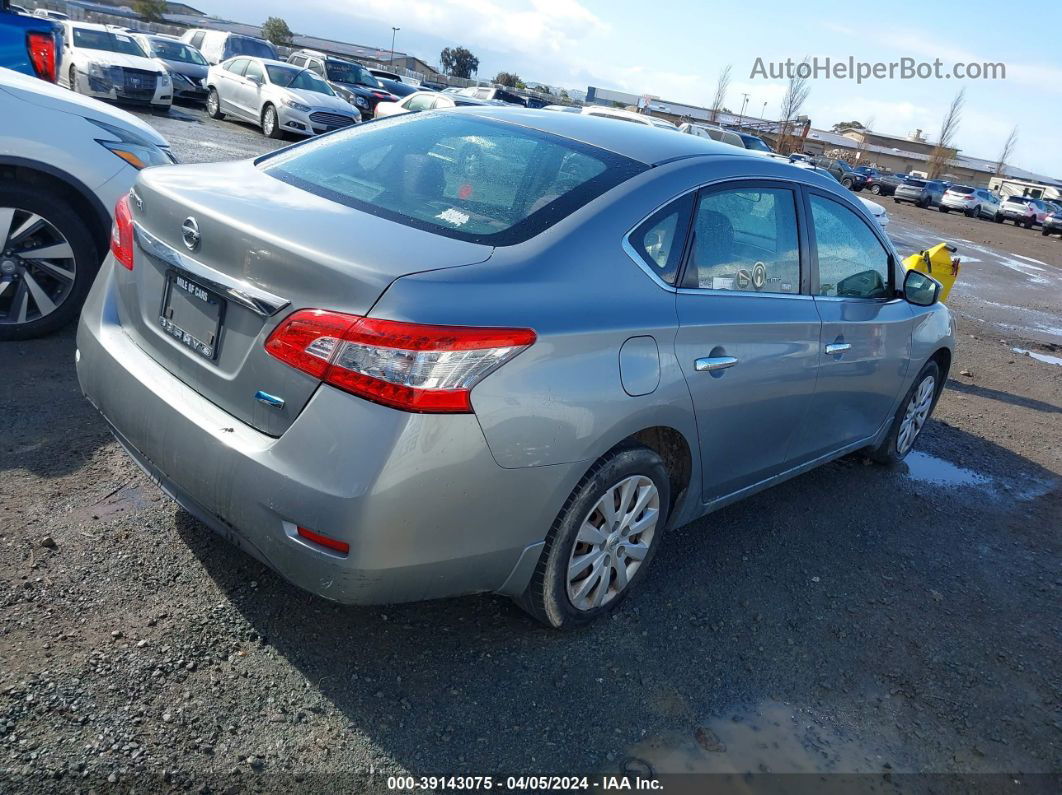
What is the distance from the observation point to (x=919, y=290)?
15.5ft

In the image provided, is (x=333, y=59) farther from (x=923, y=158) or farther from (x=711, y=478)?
(x=923, y=158)

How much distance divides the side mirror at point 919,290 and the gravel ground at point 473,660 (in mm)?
1360

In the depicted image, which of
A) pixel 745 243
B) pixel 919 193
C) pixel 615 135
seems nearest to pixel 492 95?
pixel 919 193

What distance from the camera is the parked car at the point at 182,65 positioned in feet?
72.3

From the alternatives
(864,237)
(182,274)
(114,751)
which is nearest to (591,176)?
(182,274)

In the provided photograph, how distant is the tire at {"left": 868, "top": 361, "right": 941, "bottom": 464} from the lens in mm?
5184

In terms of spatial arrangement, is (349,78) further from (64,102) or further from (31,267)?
(31,267)

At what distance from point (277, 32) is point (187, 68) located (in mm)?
61714

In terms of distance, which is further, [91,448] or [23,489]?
[91,448]

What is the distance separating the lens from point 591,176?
10.0ft

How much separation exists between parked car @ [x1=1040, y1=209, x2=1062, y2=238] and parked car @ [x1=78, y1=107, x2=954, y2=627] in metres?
40.5

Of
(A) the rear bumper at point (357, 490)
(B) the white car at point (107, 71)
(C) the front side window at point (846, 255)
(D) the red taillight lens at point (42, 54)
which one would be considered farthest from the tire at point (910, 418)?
(B) the white car at point (107, 71)

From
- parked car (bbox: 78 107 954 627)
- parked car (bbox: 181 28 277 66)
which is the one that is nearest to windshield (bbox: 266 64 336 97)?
parked car (bbox: 181 28 277 66)

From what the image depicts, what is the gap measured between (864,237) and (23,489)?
4.11 m
